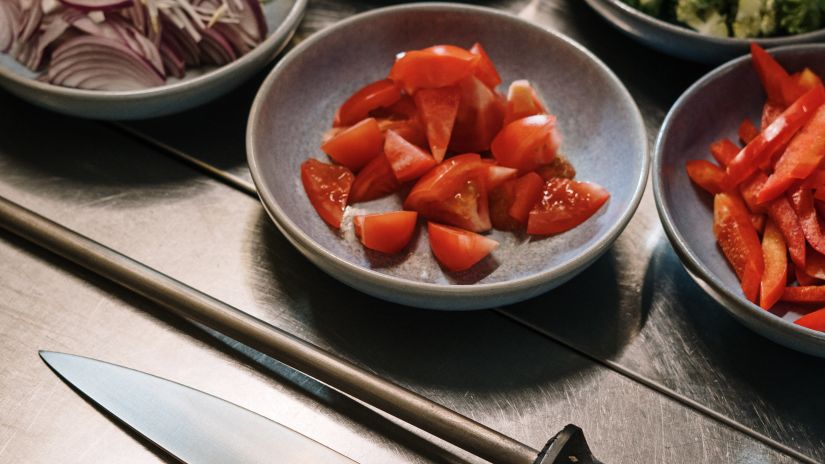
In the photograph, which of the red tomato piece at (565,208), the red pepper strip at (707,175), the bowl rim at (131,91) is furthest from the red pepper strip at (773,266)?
the bowl rim at (131,91)

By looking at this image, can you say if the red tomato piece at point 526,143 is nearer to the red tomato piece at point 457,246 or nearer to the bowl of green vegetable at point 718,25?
the red tomato piece at point 457,246

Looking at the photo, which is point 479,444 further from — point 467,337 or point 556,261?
point 556,261

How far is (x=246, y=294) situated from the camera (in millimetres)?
1263

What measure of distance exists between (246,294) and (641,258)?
65 cm

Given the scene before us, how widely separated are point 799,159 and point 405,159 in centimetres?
61

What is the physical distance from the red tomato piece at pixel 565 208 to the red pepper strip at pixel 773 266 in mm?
254

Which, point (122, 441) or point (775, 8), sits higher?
point (775, 8)

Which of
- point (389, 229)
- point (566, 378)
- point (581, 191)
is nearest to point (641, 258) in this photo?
point (581, 191)

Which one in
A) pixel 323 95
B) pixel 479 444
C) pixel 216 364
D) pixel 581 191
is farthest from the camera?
pixel 323 95

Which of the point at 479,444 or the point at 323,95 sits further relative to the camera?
the point at 323,95

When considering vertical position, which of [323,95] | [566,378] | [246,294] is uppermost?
[323,95]

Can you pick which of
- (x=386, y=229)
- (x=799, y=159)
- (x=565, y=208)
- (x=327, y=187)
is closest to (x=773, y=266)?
(x=799, y=159)

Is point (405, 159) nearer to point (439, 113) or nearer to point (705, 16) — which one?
point (439, 113)

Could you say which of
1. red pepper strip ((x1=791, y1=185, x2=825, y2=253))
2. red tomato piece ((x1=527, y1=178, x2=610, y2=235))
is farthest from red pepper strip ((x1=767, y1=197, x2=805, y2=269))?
red tomato piece ((x1=527, y1=178, x2=610, y2=235))
